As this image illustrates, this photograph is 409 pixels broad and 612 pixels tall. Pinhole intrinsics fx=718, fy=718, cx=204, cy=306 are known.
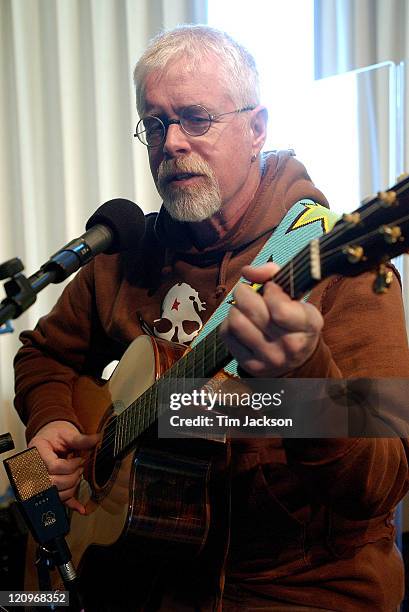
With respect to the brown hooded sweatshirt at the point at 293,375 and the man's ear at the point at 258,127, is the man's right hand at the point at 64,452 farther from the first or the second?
the man's ear at the point at 258,127

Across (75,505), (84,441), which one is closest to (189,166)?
(84,441)

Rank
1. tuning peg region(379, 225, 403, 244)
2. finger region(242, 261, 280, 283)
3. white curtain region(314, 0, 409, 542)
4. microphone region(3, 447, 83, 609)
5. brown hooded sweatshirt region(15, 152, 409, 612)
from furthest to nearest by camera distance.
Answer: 1. white curtain region(314, 0, 409, 542)
2. microphone region(3, 447, 83, 609)
3. brown hooded sweatshirt region(15, 152, 409, 612)
4. finger region(242, 261, 280, 283)
5. tuning peg region(379, 225, 403, 244)

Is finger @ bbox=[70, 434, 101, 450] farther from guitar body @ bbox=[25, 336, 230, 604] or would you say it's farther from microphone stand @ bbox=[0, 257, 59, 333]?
microphone stand @ bbox=[0, 257, 59, 333]

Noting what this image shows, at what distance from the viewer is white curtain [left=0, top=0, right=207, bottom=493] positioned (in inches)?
91.0

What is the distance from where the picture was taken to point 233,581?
1.08 m

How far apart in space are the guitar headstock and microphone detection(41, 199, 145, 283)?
1.07 feet

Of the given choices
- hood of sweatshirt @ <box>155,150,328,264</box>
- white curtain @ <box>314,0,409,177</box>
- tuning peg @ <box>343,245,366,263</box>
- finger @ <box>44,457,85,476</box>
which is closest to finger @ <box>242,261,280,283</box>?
tuning peg @ <box>343,245,366,263</box>

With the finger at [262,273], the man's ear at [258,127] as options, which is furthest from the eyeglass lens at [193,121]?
the finger at [262,273]

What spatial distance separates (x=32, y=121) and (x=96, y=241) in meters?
1.54

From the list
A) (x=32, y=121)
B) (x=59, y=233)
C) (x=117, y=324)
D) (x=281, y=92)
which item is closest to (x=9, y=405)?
(x=59, y=233)

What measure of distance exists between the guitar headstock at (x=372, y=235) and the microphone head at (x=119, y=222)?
405 mm

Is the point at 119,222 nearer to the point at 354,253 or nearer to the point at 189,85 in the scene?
the point at 189,85

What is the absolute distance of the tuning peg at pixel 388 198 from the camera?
0.69 meters

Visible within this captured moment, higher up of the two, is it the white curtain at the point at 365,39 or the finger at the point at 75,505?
the white curtain at the point at 365,39
